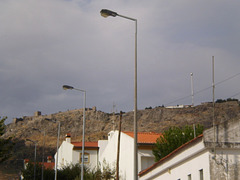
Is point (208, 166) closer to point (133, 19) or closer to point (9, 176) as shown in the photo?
point (133, 19)

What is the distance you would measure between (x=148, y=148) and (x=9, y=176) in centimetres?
6519

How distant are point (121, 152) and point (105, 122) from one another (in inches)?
4058

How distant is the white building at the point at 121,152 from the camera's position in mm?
36094

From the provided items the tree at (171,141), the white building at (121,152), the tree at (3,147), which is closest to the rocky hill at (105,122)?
the white building at (121,152)

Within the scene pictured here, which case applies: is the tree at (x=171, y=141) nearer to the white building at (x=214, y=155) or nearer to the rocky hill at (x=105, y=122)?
the white building at (x=214, y=155)

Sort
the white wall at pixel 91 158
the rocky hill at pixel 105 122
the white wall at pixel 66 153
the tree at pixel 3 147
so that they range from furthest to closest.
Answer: the rocky hill at pixel 105 122 < the white wall at pixel 66 153 < the white wall at pixel 91 158 < the tree at pixel 3 147

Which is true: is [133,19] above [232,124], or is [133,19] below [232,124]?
above

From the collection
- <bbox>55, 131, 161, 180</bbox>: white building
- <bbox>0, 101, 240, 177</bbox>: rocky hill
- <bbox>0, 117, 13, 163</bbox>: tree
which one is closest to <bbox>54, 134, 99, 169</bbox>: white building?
<bbox>55, 131, 161, 180</bbox>: white building

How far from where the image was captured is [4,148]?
36.0m

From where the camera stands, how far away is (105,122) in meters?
143

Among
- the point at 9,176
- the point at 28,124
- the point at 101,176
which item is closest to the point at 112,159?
the point at 101,176

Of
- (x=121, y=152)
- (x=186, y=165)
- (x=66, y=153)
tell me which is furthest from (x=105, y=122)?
(x=186, y=165)

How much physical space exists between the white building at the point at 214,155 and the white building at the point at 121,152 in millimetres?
15874

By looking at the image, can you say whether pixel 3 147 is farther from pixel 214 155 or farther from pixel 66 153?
pixel 214 155
